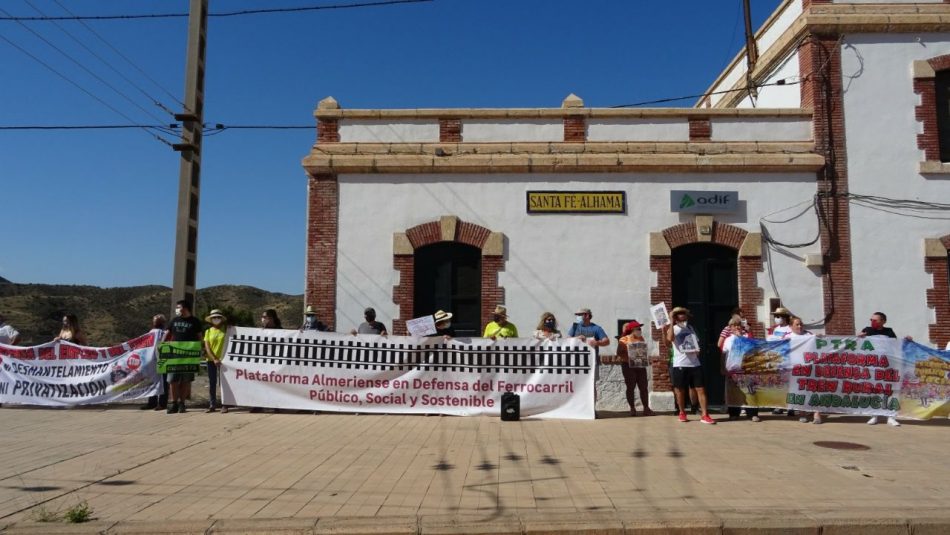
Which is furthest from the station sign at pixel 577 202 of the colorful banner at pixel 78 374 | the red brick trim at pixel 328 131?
the colorful banner at pixel 78 374

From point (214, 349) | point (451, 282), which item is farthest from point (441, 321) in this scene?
point (214, 349)

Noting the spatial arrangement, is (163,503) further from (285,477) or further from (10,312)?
(10,312)

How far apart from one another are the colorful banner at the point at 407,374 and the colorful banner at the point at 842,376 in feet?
8.17

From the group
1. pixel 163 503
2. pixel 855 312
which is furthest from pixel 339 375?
pixel 855 312

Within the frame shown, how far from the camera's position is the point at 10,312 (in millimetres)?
42406

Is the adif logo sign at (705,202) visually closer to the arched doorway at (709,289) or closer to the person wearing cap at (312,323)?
the arched doorway at (709,289)

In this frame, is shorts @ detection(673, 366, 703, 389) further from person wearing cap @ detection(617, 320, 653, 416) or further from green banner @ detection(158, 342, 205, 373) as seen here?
green banner @ detection(158, 342, 205, 373)

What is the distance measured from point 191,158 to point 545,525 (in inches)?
420

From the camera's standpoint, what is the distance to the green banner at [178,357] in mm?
11047

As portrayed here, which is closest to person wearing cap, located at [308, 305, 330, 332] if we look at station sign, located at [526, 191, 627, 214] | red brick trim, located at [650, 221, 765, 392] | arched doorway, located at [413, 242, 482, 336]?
arched doorway, located at [413, 242, 482, 336]

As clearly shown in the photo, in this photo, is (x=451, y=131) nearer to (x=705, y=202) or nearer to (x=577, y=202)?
(x=577, y=202)

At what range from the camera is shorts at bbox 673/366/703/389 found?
1021cm

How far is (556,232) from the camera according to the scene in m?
12.8

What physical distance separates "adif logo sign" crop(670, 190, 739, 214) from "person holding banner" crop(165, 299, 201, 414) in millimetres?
8673
